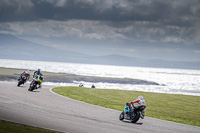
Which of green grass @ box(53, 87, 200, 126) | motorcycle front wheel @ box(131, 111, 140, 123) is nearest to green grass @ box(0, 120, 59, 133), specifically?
motorcycle front wheel @ box(131, 111, 140, 123)

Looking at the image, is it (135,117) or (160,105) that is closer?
(135,117)

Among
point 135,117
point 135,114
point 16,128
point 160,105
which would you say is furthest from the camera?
point 160,105

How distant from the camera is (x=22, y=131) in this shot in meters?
10.8

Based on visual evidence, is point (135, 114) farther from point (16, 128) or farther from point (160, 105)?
point (160, 105)

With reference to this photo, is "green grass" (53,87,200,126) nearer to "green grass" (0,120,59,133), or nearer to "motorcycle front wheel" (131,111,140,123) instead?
"motorcycle front wheel" (131,111,140,123)

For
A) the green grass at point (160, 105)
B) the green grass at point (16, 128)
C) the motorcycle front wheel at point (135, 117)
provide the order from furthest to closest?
the green grass at point (160, 105)
the motorcycle front wheel at point (135, 117)
the green grass at point (16, 128)

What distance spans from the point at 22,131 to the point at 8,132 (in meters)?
0.60

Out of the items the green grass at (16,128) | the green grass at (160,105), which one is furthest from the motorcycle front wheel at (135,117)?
the green grass at (16,128)

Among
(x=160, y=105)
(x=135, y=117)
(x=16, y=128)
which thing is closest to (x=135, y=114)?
(x=135, y=117)

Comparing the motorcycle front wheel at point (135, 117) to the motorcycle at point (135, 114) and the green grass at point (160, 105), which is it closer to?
the motorcycle at point (135, 114)

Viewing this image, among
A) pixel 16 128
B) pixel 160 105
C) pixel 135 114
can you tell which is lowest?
pixel 16 128

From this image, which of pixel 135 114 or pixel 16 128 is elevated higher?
pixel 135 114

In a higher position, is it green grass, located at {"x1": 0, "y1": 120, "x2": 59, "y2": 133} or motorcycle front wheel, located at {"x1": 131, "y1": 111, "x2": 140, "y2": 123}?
motorcycle front wheel, located at {"x1": 131, "y1": 111, "x2": 140, "y2": 123}

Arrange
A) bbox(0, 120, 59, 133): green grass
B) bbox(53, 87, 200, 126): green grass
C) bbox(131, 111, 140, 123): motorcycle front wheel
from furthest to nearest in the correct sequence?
1. bbox(53, 87, 200, 126): green grass
2. bbox(131, 111, 140, 123): motorcycle front wheel
3. bbox(0, 120, 59, 133): green grass
